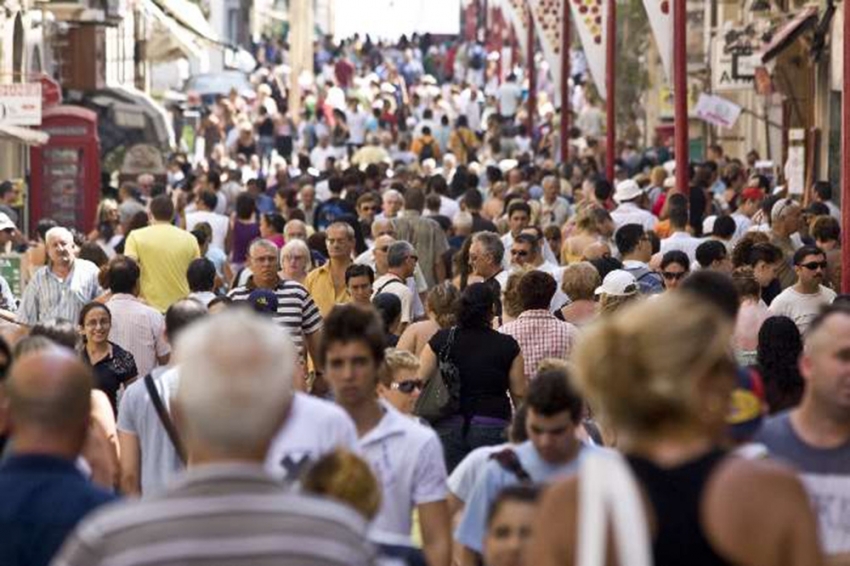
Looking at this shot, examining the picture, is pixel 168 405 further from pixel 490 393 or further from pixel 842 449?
pixel 842 449

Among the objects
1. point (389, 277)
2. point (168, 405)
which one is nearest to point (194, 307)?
point (168, 405)

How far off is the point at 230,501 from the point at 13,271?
16.4 m

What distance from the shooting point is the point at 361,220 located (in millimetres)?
24875

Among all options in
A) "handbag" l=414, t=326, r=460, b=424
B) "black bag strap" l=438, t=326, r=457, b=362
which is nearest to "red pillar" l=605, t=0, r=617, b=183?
"black bag strap" l=438, t=326, r=457, b=362

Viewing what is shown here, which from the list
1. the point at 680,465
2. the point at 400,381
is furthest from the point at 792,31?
the point at 680,465

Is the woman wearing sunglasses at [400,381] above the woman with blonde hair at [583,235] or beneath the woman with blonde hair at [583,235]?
beneath

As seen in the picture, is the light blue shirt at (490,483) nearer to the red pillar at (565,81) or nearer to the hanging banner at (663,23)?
the hanging banner at (663,23)

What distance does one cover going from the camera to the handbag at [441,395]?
42.4 ft

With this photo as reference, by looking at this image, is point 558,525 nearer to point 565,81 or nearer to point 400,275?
point 400,275

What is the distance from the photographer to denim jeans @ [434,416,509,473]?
1283 cm

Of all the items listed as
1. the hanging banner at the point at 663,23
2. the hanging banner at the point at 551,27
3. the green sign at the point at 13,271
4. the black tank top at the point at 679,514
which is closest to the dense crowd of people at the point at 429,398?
the black tank top at the point at 679,514

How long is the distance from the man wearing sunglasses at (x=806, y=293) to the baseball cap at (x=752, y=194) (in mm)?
11260

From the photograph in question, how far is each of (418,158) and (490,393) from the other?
31505mm

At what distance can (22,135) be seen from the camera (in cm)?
3088
